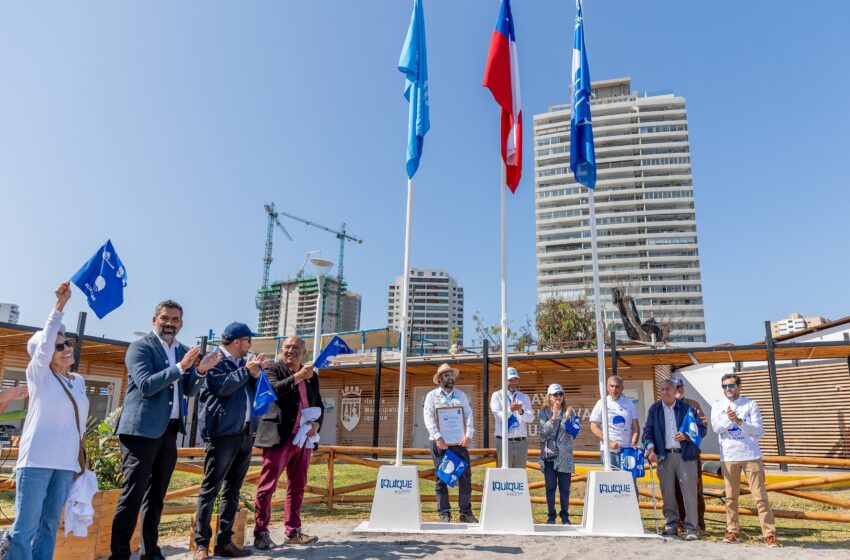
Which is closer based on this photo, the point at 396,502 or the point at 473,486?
the point at 396,502

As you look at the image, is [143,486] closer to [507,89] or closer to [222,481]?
[222,481]

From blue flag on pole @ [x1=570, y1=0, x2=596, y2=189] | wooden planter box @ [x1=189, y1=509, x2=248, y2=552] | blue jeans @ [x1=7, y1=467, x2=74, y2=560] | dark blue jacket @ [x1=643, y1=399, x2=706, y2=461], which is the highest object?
blue flag on pole @ [x1=570, y1=0, x2=596, y2=189]

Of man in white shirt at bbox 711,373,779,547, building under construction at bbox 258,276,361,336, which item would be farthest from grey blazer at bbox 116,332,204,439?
building under construction at bbox 258,276,361,336

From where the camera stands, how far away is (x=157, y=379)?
3789mm

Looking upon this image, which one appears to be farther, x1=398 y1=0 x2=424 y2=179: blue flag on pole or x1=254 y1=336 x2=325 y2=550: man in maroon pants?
x1=398 y1=0 x2=424 y2=179: blue flag on pole

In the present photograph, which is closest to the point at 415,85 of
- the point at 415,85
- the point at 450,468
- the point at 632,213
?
the point at 415,85

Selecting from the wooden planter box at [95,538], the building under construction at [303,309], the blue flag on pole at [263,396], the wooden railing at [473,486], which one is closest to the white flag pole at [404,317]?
the wooden railing at [473,486]

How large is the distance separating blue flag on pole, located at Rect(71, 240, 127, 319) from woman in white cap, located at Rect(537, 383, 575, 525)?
5229 mm

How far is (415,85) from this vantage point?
6820 mm

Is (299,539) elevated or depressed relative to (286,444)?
depressed

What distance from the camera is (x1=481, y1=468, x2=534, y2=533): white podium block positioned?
5430mm

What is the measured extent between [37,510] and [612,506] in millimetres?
4884

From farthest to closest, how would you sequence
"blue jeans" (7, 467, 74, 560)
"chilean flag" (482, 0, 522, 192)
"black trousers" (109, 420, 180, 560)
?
"chilean flag" (482, 0, 522, 192) → "black trousers" (109, 420, 180, 560) → "blue jeans" (7, 467, 74, 560)

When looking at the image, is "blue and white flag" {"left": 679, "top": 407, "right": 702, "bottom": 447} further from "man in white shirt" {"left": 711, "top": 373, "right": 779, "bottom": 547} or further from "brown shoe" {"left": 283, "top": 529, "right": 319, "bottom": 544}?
"brown shoe" {"left": 283, "top": 529, "right": 319, "bottom": 544}
